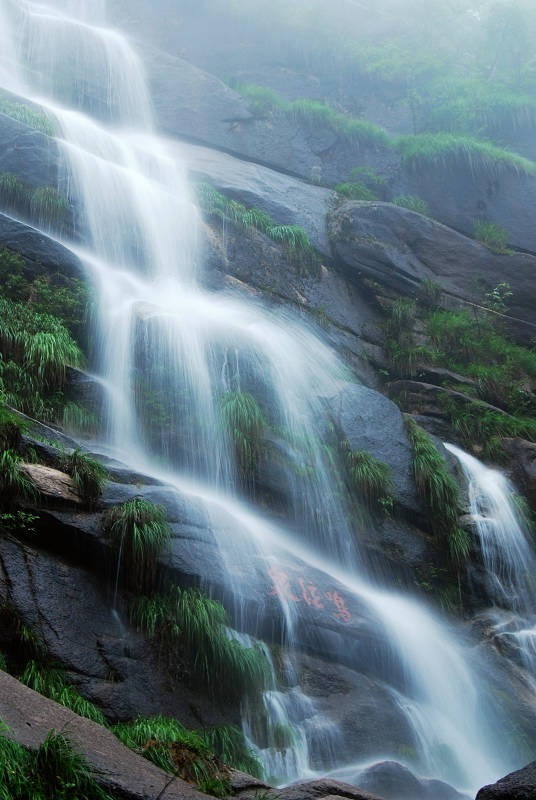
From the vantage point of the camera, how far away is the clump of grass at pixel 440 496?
9.20 meters

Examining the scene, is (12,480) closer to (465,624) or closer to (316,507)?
(316,507)

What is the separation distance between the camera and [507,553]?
30.8 ft

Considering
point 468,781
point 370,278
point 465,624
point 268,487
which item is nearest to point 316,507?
point 268,487

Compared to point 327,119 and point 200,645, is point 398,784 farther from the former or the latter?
point 327,119

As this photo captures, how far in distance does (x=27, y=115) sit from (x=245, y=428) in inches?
387

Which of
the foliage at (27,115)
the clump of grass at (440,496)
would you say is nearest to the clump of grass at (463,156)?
the foliage at (27,115)

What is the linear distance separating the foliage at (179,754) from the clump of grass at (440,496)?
204 inches

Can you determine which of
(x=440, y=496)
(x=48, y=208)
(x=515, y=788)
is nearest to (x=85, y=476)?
(x=515, y=788)

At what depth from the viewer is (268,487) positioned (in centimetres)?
870

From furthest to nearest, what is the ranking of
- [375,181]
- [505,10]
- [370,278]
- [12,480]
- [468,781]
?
[505,10] < [375,181] < [370,278] < [468,781] < [12,480]

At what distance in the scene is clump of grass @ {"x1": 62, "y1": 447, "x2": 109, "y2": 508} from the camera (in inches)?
251

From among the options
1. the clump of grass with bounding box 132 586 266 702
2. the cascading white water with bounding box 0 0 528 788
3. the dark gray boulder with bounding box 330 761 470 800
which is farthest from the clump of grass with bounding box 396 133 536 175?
the dark gray boulder with bounding box 330 761 470 800

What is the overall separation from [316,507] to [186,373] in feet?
8.53

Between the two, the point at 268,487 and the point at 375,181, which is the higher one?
the point at 375,181
